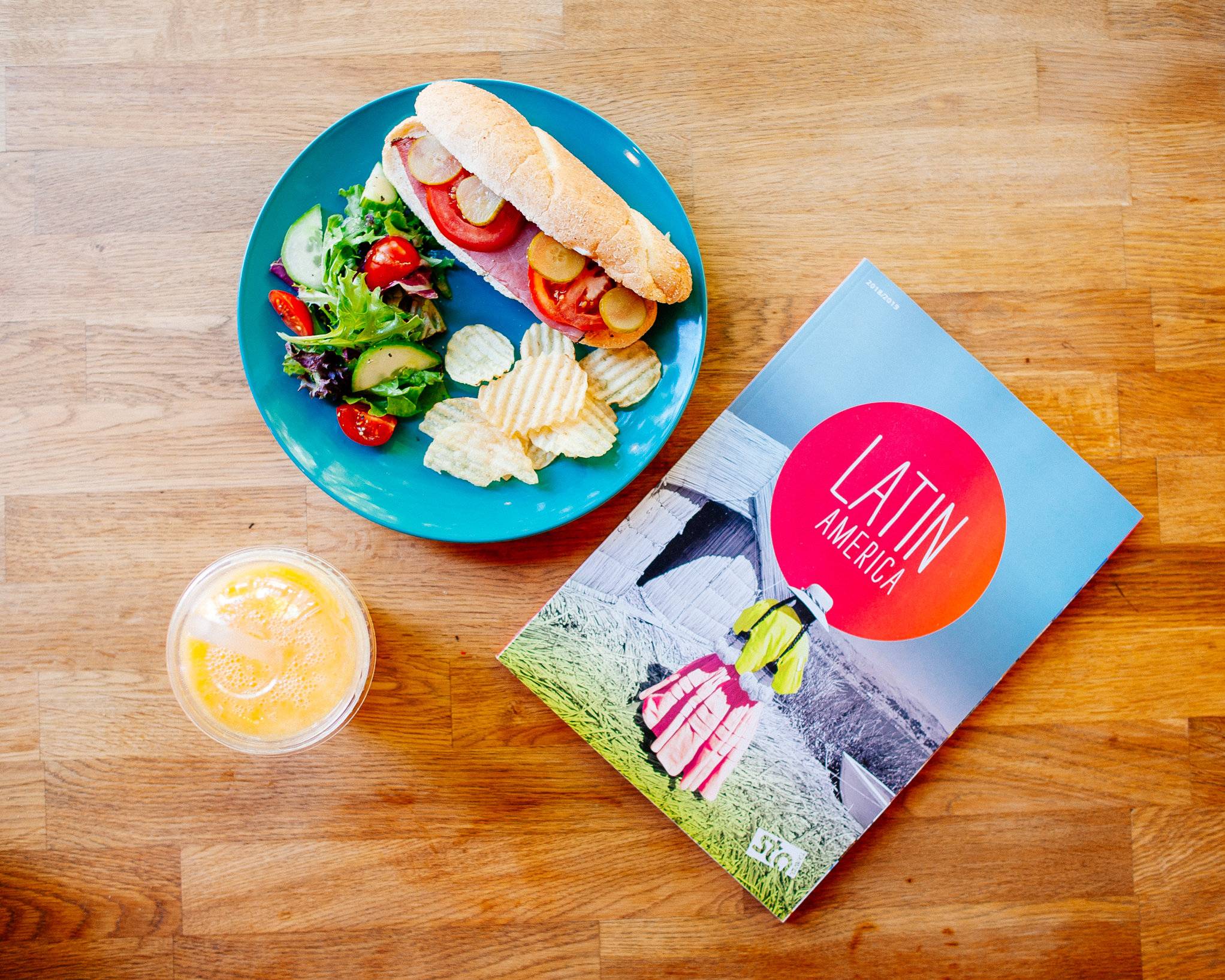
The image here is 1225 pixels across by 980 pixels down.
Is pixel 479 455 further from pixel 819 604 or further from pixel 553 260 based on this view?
pixel 819 604

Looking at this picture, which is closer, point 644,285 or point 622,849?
point 644,285

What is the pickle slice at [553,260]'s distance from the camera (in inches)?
50.8

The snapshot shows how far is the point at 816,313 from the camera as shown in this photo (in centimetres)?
138

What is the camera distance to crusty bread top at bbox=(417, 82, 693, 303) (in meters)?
1.24

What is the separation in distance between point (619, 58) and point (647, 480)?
74cm

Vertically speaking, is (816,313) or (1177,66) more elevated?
(1177,66)

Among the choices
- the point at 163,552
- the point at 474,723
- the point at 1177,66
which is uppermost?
the point at 1177,66

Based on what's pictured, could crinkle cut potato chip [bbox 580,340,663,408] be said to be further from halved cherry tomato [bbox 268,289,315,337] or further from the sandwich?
halved cherry tomato [bbox 268,289,315,337]

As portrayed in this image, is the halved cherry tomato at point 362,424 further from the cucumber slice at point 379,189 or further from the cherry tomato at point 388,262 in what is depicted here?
the cucumber slice at point 379,189

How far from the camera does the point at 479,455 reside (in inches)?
51.6

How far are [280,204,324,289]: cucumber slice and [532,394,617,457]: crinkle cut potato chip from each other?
1.48 ft

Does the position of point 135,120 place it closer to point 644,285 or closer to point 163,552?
point 163,552

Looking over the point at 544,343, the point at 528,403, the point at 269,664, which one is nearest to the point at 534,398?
the point at 528,403

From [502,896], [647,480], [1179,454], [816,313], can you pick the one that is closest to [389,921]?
[502,896]
